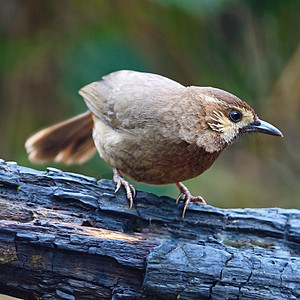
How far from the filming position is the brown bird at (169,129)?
351cm

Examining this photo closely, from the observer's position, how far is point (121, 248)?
9.86 ft

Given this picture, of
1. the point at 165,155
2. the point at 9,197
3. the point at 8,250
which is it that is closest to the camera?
the point at 8,250

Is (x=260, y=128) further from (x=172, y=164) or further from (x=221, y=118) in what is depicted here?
(x=172, y=164)

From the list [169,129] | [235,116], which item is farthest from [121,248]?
[235,116]

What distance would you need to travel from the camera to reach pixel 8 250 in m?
2.79

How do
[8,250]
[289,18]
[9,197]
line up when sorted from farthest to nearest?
[289,18] < [9,197] < [8,250]

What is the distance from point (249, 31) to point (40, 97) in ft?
10.0

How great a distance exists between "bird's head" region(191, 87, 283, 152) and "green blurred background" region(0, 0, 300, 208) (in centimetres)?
234

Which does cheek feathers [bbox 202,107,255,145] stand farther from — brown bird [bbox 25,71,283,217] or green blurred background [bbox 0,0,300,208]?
green blurred background [bbox 0,0,300,208]

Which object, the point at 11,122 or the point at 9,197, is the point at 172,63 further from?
the point at 9,197

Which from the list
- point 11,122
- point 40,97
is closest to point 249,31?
point 40,97

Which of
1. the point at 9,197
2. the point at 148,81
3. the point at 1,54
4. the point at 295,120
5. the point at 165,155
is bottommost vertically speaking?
the point at 9,197

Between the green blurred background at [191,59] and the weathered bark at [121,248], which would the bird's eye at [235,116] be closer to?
the weathered bark at [121,248]

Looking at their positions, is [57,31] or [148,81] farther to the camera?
[57,31]
